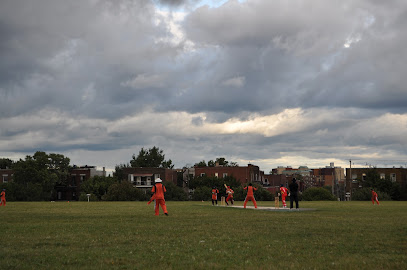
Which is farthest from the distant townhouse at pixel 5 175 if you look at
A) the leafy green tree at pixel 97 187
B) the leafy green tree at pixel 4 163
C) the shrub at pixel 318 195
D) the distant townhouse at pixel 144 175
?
the shrub at pixel 318 195

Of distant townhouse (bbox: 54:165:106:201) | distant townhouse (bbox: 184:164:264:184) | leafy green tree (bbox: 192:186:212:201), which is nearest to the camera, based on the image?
leafy green tree (bbox: 192:186:212:201)

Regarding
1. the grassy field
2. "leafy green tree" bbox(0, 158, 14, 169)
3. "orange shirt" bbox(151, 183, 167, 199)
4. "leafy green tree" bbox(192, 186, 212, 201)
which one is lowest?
"leafy green tree" bbox(192, 186, 212, 201)

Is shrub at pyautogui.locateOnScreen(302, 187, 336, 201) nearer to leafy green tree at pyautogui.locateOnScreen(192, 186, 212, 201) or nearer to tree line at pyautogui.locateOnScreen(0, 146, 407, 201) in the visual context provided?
tree line at pyautogui.locateOnScreen(0, 146, 407, 201)

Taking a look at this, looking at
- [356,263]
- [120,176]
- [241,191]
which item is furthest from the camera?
[120,176]

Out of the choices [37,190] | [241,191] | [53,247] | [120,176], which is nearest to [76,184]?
[120,176]

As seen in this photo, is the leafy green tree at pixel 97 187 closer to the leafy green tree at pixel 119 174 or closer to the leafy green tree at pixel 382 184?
the leafy green tree at pixel 119 174

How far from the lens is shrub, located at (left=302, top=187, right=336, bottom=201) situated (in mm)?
90312

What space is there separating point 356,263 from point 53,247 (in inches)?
290

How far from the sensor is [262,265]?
31.7 ft

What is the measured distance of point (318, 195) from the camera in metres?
91.0

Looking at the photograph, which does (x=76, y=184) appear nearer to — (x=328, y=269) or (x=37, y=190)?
(x=37, y=190)

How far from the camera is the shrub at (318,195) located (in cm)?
9031

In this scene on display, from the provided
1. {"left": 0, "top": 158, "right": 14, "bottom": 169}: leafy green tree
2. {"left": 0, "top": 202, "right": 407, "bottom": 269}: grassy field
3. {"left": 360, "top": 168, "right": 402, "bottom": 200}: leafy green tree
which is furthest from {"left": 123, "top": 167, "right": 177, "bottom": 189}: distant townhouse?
{"left": 0, "top": 202, "right": 407, "bottom": 269}: grassy field

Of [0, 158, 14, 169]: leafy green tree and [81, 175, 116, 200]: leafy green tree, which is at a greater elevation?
[0, 158, 14, 169]: leafy green tree
